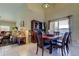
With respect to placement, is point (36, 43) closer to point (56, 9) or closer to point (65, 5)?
point (56, 9)

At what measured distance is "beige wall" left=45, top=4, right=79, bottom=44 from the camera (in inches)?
59.2

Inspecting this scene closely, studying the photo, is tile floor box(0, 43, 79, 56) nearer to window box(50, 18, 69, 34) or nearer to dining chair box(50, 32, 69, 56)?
dining chair box(50, 32, 69, 56)

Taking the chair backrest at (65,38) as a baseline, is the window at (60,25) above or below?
above

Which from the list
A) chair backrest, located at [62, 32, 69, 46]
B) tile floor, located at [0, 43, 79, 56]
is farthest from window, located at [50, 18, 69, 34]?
tile floor, located at [0, 43, 79, 56]

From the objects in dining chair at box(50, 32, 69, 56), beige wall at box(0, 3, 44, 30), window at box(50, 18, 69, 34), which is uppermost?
beige wall at box(0, 3, 44, 30)

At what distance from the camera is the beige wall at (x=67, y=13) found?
1.50 m

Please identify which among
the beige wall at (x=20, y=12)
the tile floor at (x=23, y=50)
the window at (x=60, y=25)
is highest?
the beige wall at (x=20, y=12)

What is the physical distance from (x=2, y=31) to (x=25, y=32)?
14.0 inches

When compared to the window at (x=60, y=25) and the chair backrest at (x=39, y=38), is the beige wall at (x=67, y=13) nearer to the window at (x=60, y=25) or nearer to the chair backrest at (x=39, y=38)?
the window at (x=60, y=25)

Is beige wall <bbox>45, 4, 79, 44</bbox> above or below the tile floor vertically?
above

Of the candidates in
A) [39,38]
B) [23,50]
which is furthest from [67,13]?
[23,50]

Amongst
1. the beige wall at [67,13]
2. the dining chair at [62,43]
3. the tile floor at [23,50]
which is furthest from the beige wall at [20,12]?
the dining chair at [62,43]

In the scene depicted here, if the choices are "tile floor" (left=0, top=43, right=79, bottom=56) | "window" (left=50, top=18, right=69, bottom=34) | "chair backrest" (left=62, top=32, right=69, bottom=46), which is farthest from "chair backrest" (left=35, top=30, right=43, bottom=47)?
"chair backrest" (left=62, top=32, right=69, bottom=46)

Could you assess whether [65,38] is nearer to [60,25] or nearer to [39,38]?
[60,25]
